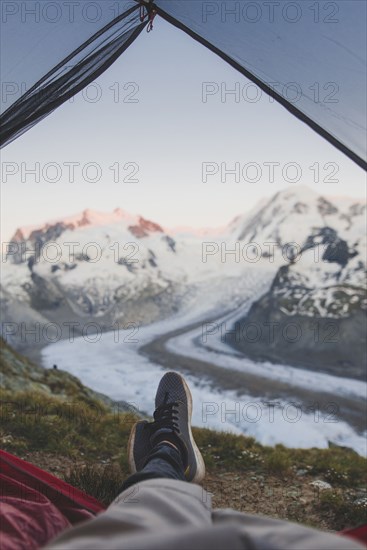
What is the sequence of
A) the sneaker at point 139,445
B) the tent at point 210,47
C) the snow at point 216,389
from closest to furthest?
the sneaker at point 139,445, the tent at point 210,47, the snow at point 216,389

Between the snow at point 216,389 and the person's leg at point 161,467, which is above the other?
the person's leg at point 161,467

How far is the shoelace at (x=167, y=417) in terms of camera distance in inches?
84.1

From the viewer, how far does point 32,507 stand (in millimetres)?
1146

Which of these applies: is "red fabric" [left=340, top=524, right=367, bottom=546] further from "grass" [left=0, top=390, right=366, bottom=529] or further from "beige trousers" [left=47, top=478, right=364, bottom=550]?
"grass" [left=0, top=390, right=366, bottom=529]

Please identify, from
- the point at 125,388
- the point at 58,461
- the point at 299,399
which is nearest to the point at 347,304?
the point at 299,399

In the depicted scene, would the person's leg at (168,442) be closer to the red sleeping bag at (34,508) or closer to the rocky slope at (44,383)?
the red sleeping bag at (34,508)

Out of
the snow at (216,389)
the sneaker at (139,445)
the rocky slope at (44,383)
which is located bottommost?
the snow at (216,389)

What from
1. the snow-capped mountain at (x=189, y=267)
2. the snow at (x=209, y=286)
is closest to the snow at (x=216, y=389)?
the snow at (x=209, y=286)

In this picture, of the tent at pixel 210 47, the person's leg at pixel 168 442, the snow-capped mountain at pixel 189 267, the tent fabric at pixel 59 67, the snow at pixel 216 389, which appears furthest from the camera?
the snow-capped mountain at pixel 189 267

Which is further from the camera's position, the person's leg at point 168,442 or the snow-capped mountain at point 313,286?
the snow-capped mountain at point 313,286

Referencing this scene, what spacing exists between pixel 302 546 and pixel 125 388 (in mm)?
15665

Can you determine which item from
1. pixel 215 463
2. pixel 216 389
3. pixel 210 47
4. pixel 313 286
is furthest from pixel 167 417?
pixel 313 286

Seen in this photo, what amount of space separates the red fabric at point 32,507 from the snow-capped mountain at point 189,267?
40922 millimetres

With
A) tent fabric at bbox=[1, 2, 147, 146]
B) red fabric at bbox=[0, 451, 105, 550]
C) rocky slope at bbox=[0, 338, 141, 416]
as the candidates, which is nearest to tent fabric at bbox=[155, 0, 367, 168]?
tent fabric at bbox=[1, 2, 147, 146]
